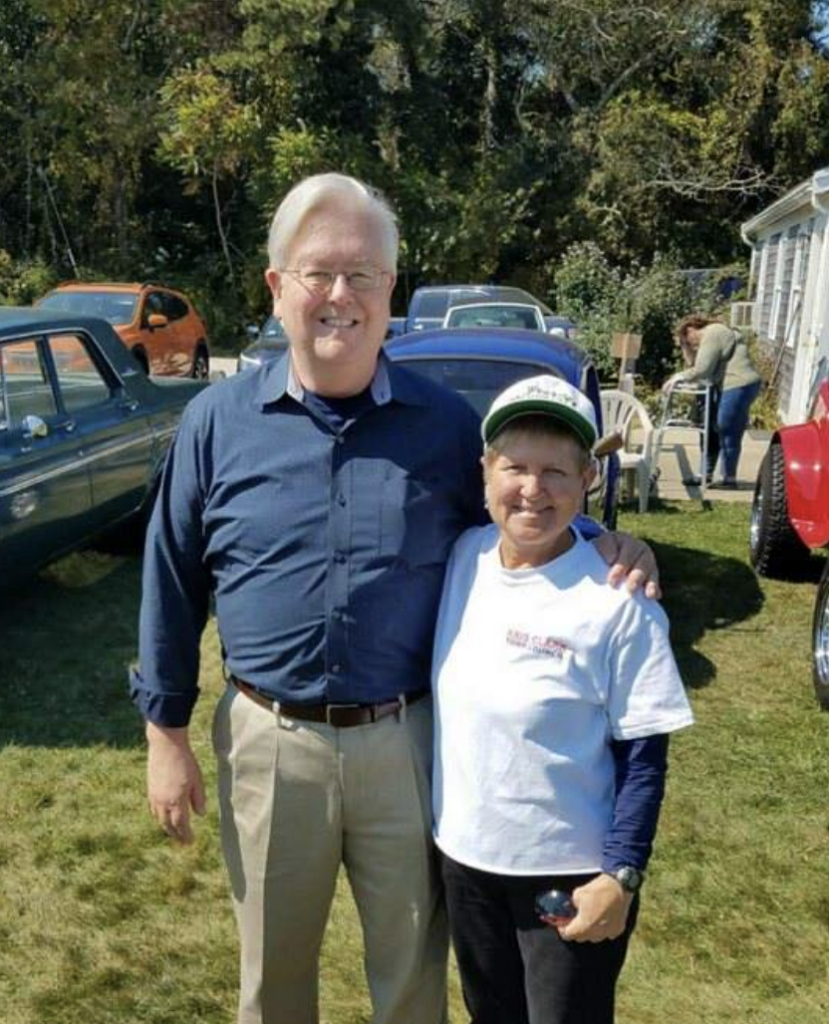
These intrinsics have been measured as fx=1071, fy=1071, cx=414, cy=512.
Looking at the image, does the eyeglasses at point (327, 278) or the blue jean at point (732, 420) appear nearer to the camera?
the eyeglasses at point (327, 278)

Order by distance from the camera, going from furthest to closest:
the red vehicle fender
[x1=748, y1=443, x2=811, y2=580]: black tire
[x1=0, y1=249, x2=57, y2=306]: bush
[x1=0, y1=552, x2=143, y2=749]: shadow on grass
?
[x1=0, y1=249, x2=57, y2=306]: bush < [x1=748, y1=443, x2=811, y2=580]: black tire < the red vehicle fender < [x1=0, y1=552, x2=143, y2=749]: shadow on grass

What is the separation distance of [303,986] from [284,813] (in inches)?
16.6

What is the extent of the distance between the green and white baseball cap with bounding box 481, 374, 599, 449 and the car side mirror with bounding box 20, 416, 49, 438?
3766 mm

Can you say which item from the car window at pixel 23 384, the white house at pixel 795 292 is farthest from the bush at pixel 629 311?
the car window at pixel 23 384

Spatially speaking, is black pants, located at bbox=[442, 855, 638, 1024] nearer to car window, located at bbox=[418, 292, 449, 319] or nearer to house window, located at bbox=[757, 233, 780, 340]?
car window, located at bbox=[418, 292, 449, 319]

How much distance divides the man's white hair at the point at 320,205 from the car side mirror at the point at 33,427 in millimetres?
3524

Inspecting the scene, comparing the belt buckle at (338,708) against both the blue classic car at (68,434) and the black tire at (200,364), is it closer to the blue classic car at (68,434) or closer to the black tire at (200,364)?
the blue classic car at (68,434)

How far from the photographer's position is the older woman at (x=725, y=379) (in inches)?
351

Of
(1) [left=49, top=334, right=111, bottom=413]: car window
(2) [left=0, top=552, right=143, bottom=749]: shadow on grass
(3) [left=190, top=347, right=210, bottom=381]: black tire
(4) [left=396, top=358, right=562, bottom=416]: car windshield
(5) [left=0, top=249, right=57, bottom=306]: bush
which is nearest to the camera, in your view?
(2) [left=0, top=552, right=143, bottom=749]: shadow on grass

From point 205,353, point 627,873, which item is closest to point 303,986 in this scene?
point 627,873

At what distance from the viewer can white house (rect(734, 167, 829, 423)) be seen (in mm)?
11016

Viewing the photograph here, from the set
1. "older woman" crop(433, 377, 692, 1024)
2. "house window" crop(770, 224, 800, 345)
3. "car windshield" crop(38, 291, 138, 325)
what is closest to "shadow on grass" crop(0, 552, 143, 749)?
"older woman" crop(433, 377, 692, 1024)

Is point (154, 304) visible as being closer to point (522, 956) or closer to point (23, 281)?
point (23, 281)

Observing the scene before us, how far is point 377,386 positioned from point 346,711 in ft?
1.94
